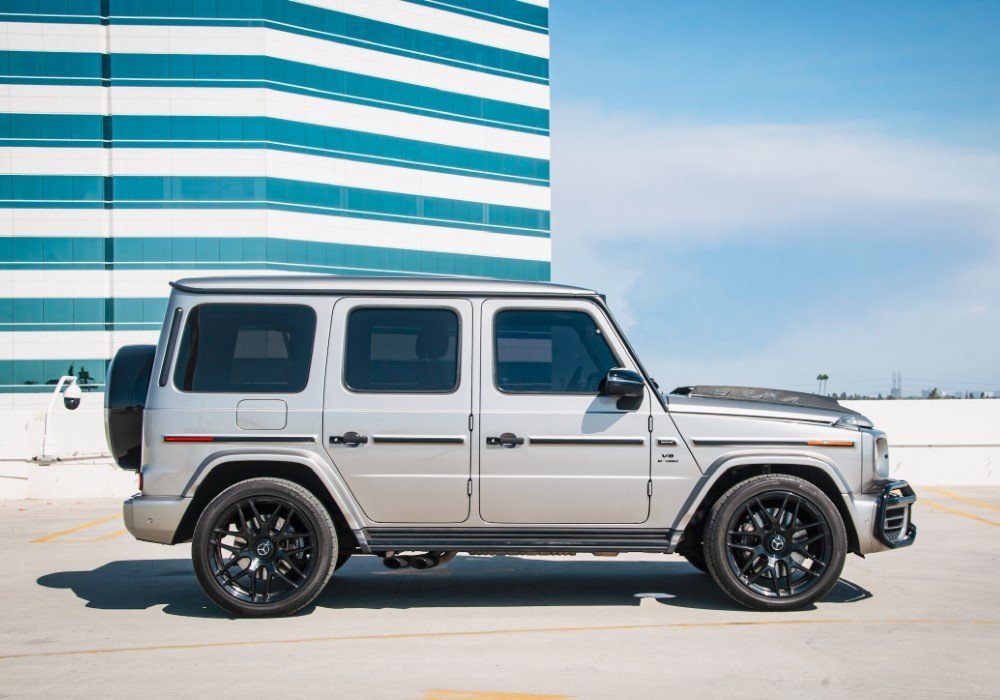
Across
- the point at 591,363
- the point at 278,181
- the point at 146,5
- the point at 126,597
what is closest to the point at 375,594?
the point at 126,597

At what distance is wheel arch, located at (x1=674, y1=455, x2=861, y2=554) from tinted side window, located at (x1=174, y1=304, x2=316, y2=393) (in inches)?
103

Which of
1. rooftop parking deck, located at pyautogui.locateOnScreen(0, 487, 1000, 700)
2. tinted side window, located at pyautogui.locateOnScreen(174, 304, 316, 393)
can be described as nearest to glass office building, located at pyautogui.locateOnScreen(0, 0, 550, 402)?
rooftop parking deck, located at pyautogui.locateOnScreen(0, 487, 1000, 700)

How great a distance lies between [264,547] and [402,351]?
1.51 metres

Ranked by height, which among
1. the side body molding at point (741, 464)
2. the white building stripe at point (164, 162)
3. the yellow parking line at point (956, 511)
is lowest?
the yellow parking line at point (956, 511)

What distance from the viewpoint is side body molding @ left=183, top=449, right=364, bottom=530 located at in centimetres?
652

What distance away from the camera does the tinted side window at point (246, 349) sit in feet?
21.8

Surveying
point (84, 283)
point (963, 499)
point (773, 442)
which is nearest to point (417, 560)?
point (773, 442)

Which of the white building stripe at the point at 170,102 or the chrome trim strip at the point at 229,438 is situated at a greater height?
the white building stripe at the point at 170,102

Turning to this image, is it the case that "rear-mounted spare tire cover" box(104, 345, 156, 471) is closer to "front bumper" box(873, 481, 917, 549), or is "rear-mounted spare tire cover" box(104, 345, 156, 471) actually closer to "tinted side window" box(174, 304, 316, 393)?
"tinted side window" box(174, 304, 316, 393)

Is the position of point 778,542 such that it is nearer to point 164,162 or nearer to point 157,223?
point 157,223

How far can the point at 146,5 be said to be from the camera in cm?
6159

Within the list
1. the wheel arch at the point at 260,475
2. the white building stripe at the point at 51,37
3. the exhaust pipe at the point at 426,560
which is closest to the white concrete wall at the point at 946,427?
the exhaust pipe at the point at 426,560

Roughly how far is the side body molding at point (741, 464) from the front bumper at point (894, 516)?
0.80 ft

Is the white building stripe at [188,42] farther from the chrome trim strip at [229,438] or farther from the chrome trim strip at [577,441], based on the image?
the chrome trim strip at [577,441]
